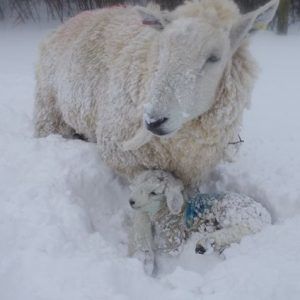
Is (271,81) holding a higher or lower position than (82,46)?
lower

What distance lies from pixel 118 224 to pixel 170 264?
50 cm

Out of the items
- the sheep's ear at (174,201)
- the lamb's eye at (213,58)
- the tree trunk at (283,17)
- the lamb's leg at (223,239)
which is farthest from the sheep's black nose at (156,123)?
the tree trunk at (283,17)

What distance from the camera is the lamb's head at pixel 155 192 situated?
3.45 m

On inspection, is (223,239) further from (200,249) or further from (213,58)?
(213,58)

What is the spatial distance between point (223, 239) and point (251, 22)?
130cm

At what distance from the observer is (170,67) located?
300 centimetres

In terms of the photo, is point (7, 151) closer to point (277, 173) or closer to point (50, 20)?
point (277, 173)

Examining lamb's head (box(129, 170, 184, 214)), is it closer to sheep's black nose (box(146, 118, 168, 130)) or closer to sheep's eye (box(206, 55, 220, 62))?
sheep's black nose (box(146, 118, 168, 130))

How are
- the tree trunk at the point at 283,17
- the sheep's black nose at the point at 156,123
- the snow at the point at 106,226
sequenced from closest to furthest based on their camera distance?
the snow at the point at 106,226 → the sheep's black nose at the point at 156,123 → the tree trunk at the point at 283,17

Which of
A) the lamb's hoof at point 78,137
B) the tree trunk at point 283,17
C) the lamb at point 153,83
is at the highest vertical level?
the lamb at point 153,83

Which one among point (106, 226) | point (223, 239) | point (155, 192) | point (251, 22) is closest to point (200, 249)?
point (223, 239)

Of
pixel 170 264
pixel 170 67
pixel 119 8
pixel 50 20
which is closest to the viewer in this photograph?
pixel 170 67

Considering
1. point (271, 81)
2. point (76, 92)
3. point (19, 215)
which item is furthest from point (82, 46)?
point (271, 81)

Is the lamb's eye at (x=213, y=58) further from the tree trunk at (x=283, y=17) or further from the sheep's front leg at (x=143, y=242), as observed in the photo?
the tree trunk at (x=283, y=17)
